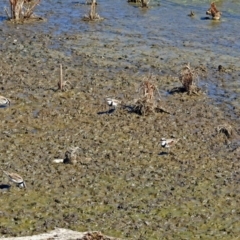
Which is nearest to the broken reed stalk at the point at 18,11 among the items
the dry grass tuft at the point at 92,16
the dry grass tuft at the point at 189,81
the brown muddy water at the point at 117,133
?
the brown muddy water at the point at 117,133

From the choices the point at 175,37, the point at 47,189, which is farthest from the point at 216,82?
the point at 47,189

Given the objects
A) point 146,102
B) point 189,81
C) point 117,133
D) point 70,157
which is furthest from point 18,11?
point 70,157

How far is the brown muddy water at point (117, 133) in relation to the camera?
6.88 meters

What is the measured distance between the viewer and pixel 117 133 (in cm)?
911

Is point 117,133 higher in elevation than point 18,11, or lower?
lower

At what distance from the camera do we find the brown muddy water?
6875mm

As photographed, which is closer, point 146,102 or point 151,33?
point 146,102

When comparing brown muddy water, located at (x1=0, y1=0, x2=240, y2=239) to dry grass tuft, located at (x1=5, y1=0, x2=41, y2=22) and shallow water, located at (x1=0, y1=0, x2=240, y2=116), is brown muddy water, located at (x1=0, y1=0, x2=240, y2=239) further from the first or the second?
dry grass tuft, located at (x1=5, y1=0, x2=41, y2=22)

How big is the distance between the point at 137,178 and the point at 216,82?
4.30m

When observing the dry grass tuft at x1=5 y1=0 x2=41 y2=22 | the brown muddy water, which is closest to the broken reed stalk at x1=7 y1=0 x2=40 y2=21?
the dry grass tuft at x1=5 y1=0 x2=41 y2=22

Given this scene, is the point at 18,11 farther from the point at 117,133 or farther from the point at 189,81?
the point at 117,133

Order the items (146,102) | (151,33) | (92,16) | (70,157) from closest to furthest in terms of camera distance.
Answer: (70,157) < (146,102) < (151,33) < (92,16)

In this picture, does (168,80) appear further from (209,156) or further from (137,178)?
(137,178)

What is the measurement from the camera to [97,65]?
12.2 metres
